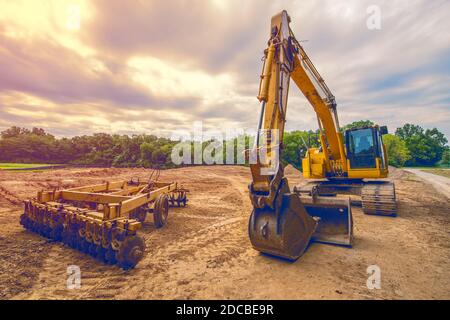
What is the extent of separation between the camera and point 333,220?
17.5 feet

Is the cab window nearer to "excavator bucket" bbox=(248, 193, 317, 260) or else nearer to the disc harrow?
"excavator bucket" bbox=(248, 193, 317, 260)

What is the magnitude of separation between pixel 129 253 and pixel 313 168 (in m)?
6.84

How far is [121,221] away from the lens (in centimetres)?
354

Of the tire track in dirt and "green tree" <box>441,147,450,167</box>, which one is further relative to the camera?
"green tree" <box>441,147,450,167</box>

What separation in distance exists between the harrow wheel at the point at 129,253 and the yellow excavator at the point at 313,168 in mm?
1918

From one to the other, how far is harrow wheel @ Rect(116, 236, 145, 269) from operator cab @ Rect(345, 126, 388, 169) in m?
7.44

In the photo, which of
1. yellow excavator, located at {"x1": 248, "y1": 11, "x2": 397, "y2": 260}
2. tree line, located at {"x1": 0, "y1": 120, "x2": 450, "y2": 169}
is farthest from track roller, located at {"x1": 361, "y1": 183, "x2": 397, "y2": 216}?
tree line, located at {"x1": 0, "y1": 120, "x2": 450, "y2": 169}

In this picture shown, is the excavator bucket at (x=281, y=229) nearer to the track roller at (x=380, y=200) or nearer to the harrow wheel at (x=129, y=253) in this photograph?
the harrow wheel at (x=129, y=253)

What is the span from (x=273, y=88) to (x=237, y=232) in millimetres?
3481

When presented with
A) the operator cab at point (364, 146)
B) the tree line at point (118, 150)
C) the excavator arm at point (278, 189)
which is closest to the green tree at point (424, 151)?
the tree line at point (118, 150)

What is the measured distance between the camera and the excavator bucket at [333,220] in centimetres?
456

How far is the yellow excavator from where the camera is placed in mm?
3594
